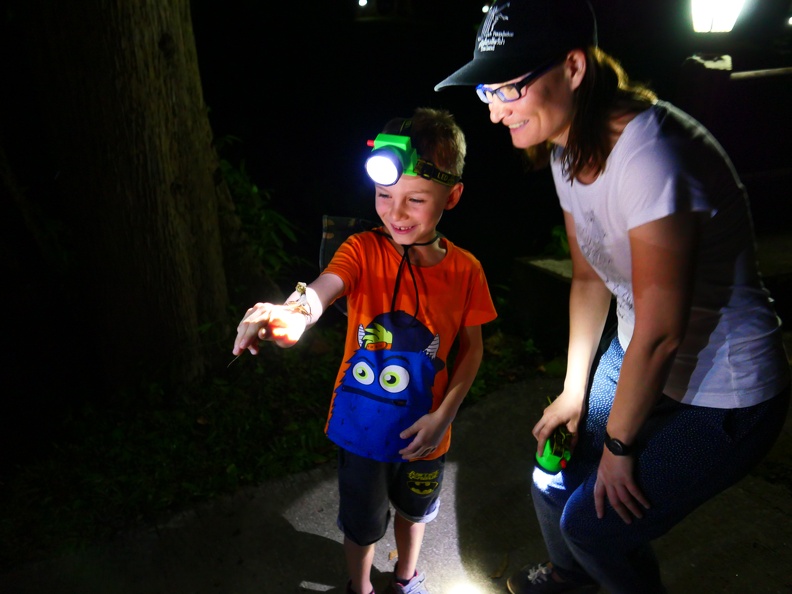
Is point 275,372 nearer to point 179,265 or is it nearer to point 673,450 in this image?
point 179,265

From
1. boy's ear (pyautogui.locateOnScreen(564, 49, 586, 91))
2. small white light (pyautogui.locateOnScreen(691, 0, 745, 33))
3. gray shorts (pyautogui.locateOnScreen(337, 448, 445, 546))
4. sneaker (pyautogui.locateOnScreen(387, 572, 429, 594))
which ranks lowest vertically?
sneaker (pyautogui.locateOnScreen(387, 572, 429, 594))

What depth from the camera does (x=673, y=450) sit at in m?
1.79

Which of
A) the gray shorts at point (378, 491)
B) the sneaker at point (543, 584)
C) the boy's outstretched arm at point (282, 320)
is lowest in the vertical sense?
the sneaker at point (543, 584)

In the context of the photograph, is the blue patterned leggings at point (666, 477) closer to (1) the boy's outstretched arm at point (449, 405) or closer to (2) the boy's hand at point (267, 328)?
(1) the boy's outstretched arm at point (449, 405)

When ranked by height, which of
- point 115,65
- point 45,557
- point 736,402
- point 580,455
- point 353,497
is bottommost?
point 45,557

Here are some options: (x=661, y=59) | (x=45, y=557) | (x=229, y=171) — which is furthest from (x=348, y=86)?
(x=45, y=557)

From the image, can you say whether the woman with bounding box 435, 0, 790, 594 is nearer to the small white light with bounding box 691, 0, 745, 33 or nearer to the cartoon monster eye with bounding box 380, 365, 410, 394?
the cartoon monster eye with bounding box 380, 365, 410, 394

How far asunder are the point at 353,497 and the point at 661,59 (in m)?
7.45

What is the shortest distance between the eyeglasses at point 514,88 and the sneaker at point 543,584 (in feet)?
6.28

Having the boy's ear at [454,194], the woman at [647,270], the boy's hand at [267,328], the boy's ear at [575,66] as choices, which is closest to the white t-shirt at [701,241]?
the woman at [647,270]

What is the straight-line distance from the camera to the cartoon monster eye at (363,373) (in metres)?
2.12

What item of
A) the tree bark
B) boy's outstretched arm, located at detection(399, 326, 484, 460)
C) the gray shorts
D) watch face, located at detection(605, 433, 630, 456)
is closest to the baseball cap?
boy's outstretched arm, located at detection(399, 326, 484, 460)

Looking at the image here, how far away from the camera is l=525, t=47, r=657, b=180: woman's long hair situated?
1.68 metres

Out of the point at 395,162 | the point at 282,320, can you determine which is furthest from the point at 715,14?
the point at 282,320
